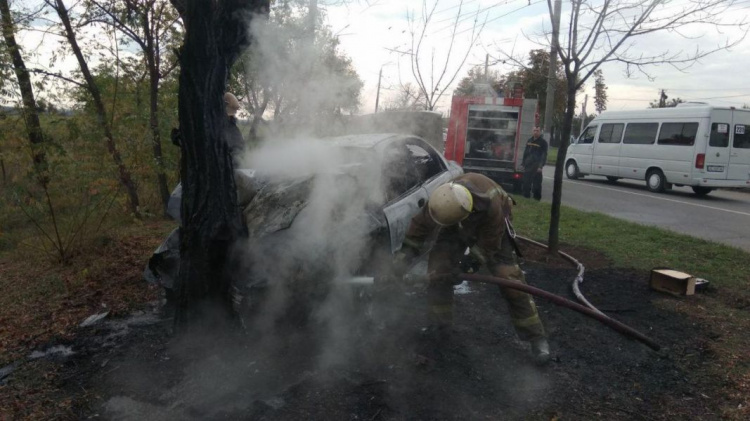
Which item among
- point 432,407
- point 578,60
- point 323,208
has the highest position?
point 578,60

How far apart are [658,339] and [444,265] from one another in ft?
5.87

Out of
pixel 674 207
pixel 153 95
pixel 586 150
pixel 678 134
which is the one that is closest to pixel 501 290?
pixel 153 95

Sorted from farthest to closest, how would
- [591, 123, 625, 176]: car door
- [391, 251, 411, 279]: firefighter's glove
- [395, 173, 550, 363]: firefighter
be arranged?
[591, 123, 625, 176]: car door
[391, 251, 411, 279]: firefighter's glove
[395, 173, 550, 363]: firefighter

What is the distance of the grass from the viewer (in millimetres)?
5762

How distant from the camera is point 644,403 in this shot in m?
3.13

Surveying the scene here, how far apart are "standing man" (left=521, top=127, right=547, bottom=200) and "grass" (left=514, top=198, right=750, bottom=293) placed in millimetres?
2425

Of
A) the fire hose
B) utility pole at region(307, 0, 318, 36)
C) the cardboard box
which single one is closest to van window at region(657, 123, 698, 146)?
the cardboard box

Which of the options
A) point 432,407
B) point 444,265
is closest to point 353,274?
point 444,265

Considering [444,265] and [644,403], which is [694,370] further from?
[444,265]

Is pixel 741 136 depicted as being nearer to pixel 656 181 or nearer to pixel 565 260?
pixel 656 181

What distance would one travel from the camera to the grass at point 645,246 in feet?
18.9

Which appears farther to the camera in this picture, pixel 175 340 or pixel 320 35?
pixel 320 35

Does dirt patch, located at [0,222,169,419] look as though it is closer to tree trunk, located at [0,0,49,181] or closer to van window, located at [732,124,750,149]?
tree trunk, located at [0,0,49,181]

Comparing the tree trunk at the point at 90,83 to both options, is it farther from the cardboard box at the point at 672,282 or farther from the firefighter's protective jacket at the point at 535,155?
the firefighter's protective jacket at the point at 535,155
